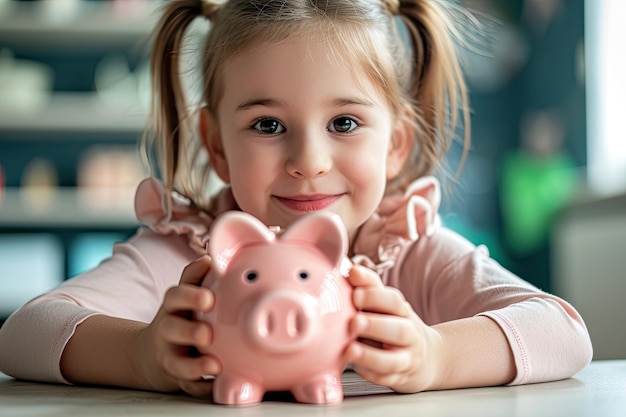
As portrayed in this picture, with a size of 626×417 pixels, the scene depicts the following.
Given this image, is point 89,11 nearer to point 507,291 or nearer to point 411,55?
point 411,55

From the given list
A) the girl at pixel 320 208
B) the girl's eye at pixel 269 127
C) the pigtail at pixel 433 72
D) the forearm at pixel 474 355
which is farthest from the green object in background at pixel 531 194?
the forearm at pixel 474 355

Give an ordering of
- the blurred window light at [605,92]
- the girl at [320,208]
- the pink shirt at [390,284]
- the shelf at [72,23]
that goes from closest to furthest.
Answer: the girl at [320,208] → the pink shirt at [390,284] → the blurred window light at [605,92] → the shelf at [72,23]

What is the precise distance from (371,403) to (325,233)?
15cm

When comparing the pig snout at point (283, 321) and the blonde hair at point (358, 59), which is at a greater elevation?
the blonde hair at point (358, 59)

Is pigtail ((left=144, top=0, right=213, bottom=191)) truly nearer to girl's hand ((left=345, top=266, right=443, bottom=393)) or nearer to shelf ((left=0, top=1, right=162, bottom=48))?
girl's hand ((left=345, top=266, right=443, bottom=393))

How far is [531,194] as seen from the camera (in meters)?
3.82

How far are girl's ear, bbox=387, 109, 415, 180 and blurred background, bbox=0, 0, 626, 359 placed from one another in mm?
2094

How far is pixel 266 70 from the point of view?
103 cm

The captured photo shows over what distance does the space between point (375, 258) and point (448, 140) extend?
0.25 meters

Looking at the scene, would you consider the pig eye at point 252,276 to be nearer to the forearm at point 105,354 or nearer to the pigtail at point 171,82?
the forearm at point 105,354

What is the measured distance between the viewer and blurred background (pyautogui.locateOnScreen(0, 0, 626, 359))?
3545 mm

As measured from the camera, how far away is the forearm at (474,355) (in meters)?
0.81

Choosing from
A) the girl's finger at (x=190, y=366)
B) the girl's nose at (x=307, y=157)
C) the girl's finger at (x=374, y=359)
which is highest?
the girl's nose at (x=307, y=157)

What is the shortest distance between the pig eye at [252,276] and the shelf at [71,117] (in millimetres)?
2990
